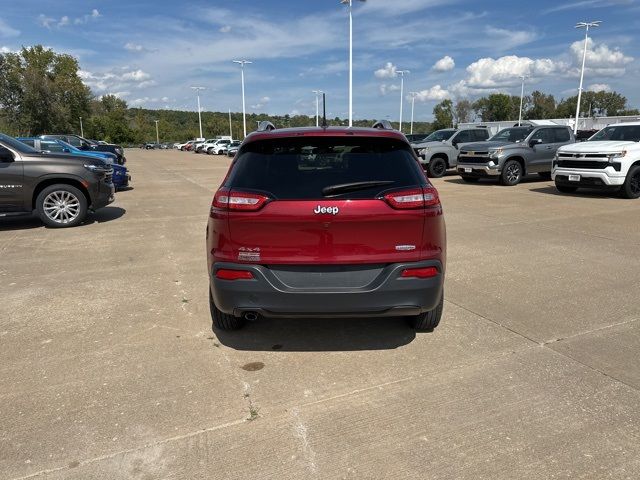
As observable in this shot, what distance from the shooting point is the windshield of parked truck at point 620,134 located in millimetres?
11930

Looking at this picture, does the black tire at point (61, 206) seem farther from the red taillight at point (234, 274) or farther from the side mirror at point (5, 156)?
the red taillight at point (234, 274)

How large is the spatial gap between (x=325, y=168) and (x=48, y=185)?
24.2ft

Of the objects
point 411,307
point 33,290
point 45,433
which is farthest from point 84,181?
point 411,307

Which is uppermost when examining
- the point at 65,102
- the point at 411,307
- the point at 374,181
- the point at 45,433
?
the point at 65,102

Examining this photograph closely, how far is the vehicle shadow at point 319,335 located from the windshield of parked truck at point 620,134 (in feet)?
35.5

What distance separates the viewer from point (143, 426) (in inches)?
112

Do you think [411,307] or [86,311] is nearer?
[411,307]

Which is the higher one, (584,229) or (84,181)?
(84,181)

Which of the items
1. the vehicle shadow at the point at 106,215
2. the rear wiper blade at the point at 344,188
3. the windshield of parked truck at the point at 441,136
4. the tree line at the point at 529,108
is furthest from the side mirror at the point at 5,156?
the tree line at the point at 529,108

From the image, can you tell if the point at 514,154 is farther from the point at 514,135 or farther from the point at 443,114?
the point at 443,114

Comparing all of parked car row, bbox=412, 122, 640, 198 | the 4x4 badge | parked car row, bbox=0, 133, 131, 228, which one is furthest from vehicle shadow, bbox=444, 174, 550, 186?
the 4x4 badge

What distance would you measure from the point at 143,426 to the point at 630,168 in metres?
12.4

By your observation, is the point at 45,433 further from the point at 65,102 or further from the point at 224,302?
the point at 65,102

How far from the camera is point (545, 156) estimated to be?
1549 centimetres
